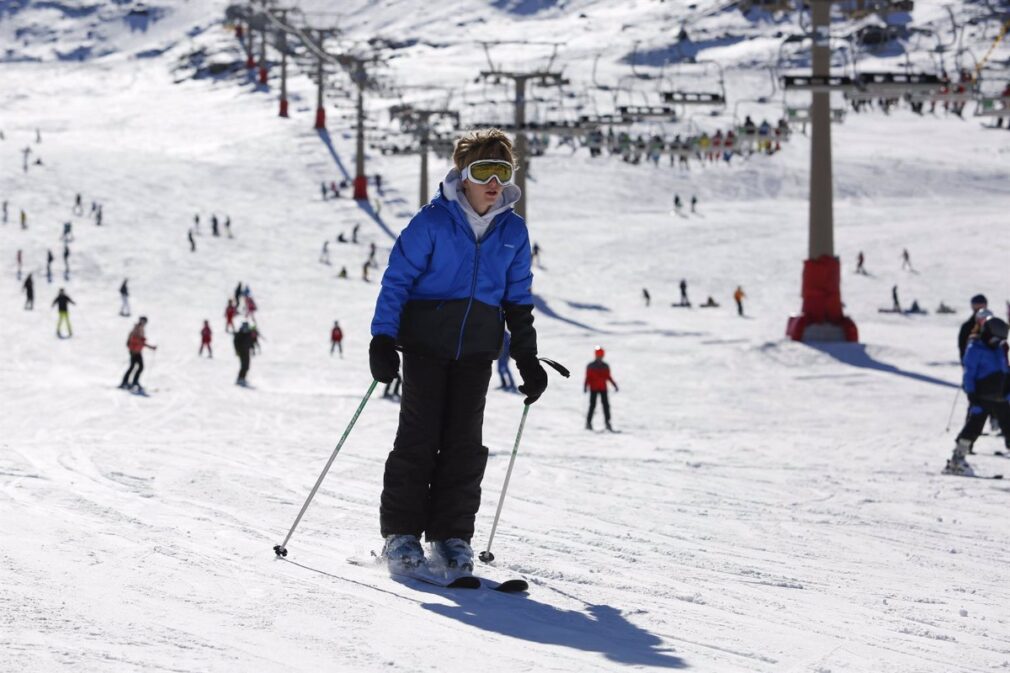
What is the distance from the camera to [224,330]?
94.8 ft

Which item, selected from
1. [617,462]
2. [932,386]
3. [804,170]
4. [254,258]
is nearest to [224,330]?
[254,258]

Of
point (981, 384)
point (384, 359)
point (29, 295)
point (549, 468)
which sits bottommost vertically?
point (29, 295)

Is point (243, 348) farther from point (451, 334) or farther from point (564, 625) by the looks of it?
point (564, 625)

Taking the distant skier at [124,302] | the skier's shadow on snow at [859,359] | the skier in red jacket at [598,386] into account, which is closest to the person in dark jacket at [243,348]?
the skier in red jacket at [598,386]

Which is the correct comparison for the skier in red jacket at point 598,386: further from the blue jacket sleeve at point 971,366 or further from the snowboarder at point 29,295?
the snowboarder at point 29,295

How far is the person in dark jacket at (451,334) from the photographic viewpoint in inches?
175

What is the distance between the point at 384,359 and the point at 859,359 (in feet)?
63.0

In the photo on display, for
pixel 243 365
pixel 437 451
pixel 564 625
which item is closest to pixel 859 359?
pixel 243 365

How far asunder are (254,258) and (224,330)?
12.3 metres

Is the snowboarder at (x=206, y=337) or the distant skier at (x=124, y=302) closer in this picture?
the snowboarder at (x=206, y=337)

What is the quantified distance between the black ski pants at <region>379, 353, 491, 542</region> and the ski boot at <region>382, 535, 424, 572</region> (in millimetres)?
29

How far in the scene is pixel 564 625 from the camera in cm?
382

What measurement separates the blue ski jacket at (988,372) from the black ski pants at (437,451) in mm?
6111

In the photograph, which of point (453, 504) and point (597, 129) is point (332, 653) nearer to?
point (453, 504)
